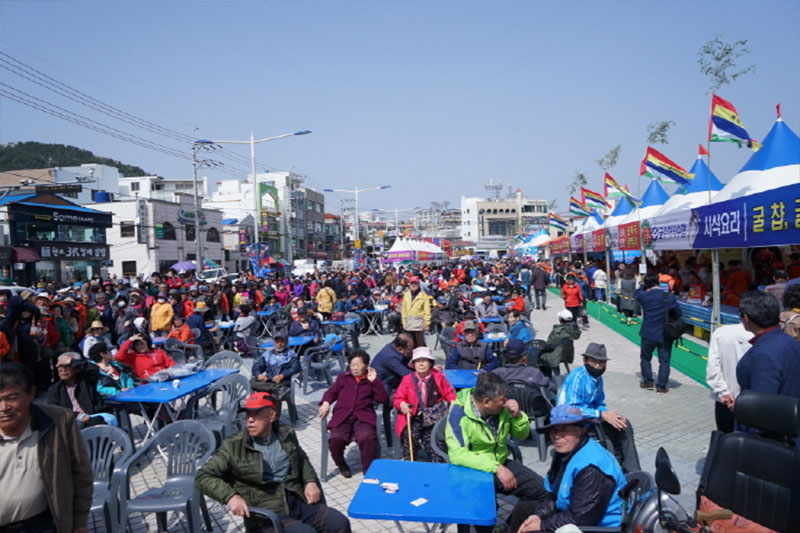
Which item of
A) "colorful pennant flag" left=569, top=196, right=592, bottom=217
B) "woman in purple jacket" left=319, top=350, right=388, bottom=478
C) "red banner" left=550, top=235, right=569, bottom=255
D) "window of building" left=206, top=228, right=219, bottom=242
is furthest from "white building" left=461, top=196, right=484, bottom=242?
"woman in purple jacket" left=319, top=350, right=388, bottom=478

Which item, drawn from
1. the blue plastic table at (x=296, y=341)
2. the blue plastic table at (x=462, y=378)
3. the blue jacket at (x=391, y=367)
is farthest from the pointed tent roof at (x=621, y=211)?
the blue jacket at (x=391, y=367)

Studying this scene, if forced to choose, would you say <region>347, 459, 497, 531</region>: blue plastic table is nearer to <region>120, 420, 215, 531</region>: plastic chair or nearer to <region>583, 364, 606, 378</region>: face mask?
<region>120, 420, 215, 531</region>: plastic chair

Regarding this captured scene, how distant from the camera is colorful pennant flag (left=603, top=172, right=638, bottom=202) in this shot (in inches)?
715

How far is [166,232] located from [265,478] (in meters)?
41.5

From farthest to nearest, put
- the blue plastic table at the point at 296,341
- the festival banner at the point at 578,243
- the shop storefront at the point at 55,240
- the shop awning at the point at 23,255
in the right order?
1. the shop storefront at the point at 55,240
2. the shop awning at the point at 23,255
3. the festival banner at the point at 578,243
4. the blue plastic table at the point at 296,341

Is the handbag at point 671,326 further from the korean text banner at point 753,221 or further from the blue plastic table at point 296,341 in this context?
the blue plastic table at point 296,341

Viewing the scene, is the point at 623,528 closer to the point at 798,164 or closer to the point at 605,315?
the point at 798,164

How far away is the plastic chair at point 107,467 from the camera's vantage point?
4.02 meters

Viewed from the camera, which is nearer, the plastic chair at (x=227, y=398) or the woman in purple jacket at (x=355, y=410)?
the woman in purple jacket at (x=355, y=410)

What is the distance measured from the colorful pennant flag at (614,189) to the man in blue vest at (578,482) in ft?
54.8

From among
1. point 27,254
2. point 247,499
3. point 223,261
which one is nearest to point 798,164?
point 247,499

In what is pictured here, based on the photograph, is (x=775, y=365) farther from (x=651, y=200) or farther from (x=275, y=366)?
(x=651, y=200)

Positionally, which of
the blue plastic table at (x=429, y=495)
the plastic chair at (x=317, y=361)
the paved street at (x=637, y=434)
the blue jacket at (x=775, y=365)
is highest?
the blue jacket at (x=775, y=365)

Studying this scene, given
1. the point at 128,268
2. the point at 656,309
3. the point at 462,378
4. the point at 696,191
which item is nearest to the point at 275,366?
the point at 462,378
